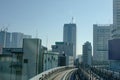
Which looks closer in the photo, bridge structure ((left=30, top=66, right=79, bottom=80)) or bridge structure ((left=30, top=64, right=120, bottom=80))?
bridge structure ((left=30, top=66, right=79, bottom=80))

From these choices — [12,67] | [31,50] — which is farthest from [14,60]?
[31,50]

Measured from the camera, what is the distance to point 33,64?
72.1m

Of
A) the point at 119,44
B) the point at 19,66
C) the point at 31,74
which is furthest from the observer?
the point at 119,44

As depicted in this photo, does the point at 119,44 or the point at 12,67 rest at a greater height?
the point at 119,44

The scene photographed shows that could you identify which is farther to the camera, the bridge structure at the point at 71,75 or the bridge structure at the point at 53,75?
the bridge structure at the point at 71,75

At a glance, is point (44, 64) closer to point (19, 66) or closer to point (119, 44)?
point (19, 66)

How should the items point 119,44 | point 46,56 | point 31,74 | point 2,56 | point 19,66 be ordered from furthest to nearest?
1. point 119,44
2. point 46,56
3. point 2,56
4. point 19,66
5. point 31,74

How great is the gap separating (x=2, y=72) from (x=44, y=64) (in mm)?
14843

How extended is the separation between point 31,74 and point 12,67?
11.1m

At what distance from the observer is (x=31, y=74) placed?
71.0 metres

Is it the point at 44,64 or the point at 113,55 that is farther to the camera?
the point at 113,55

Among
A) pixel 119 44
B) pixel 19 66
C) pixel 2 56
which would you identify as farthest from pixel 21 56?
pixel 119 44

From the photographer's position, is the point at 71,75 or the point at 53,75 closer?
the point at 53,75

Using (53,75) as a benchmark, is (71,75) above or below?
below
